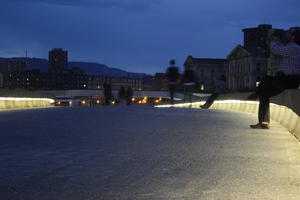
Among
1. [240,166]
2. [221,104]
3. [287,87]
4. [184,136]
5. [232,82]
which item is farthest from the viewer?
[232,82]

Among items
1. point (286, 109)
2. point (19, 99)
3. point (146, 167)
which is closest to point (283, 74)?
point (286, 109)

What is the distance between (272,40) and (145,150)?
418 centimetres

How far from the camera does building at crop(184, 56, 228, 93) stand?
180 meters

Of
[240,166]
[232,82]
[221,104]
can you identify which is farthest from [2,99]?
[232,82]

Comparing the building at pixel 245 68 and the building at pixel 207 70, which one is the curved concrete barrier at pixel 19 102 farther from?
the building at pixel 207 70

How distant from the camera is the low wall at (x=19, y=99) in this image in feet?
85.3

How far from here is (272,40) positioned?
1050 cm

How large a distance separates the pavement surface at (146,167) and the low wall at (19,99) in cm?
1681

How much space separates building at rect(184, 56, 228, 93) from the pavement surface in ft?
558

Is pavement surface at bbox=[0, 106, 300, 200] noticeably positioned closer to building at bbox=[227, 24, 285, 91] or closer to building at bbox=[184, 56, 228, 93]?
building at bbox=[227, 24, 285, 91]

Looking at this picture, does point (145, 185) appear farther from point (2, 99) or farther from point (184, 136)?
point (2, 99)

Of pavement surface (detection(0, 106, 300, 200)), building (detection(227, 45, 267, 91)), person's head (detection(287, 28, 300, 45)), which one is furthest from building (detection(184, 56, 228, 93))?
pavement surface (detection(0, 106, 300, 200))

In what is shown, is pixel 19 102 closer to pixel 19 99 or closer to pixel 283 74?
A: pixel 19 99

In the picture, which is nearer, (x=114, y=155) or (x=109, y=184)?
(x=109, y=184)
